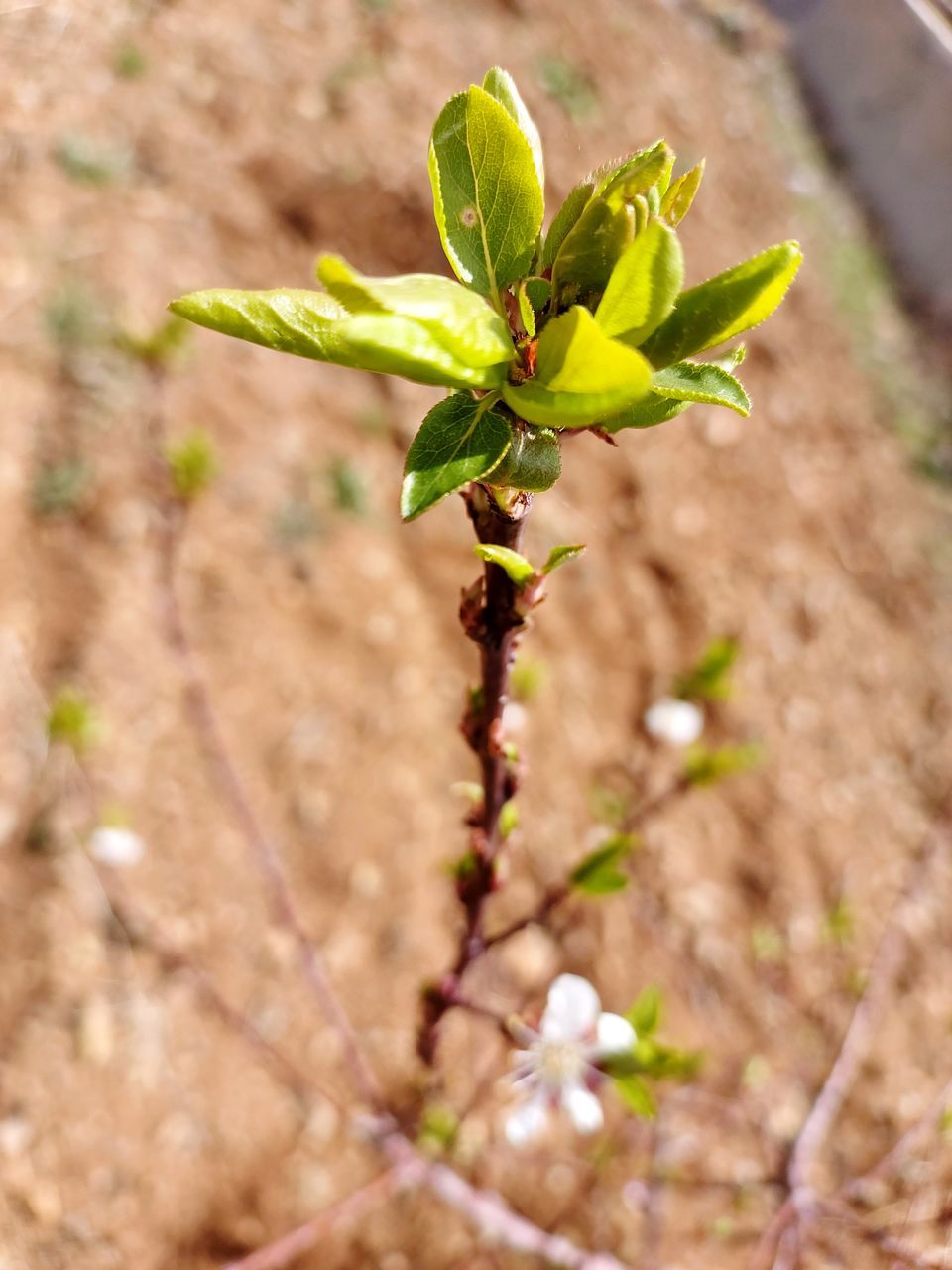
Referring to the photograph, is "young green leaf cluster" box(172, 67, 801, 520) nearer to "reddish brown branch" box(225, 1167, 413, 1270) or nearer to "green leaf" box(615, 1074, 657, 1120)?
"green leaf" box(615, 1074, 657, 1120)

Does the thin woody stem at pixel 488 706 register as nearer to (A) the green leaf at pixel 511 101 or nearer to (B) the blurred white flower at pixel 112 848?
(A) the green leaf at pixel 511 101

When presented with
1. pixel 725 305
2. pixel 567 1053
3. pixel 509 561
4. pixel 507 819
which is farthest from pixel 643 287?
pixel 567 1053

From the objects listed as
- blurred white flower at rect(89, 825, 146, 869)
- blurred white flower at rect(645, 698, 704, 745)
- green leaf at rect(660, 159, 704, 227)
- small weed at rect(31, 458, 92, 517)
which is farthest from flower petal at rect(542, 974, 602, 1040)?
small weed at rect(31, 458, 92, 517)

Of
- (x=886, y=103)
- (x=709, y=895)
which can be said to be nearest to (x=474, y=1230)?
(x=709, y=895)

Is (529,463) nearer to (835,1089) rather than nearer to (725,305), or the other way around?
(725,305)

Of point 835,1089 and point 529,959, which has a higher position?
point 529,959

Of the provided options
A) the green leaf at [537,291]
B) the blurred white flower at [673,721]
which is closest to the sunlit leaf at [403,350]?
the green leaf at [537,291]

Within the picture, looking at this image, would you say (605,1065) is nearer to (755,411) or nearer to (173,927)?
(173,927)
